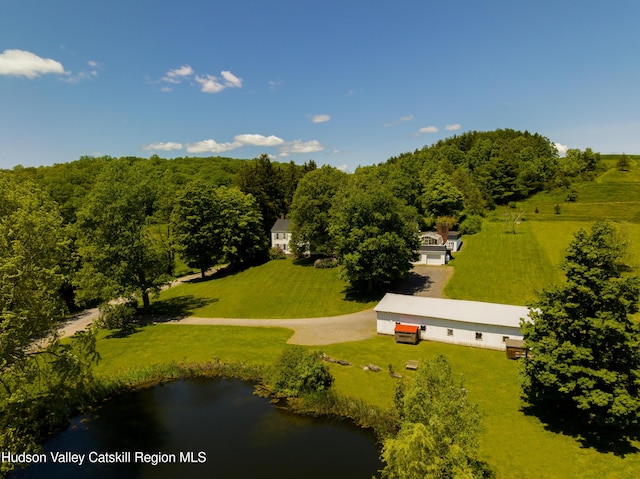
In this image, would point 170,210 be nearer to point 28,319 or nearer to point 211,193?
point 211,193

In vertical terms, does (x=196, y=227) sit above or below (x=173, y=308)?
above

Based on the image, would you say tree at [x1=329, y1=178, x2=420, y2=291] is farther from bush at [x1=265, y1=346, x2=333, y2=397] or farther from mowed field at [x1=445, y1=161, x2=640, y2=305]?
bush at [x1=265, y1=346, x2=333, y2=397]

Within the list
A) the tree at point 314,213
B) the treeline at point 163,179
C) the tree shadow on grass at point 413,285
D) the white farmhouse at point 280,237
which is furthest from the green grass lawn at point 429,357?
the white farmhouse at point 280,237

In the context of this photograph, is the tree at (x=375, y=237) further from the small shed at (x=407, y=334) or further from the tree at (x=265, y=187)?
the tree at (x=265, y=187)

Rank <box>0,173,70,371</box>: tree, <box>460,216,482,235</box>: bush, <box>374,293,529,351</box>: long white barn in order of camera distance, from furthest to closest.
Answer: <box>460,216,482,235</box>: bush, <box>374,293,529,351</box>: long white barn, <box>0,173,70,371</box>: tree

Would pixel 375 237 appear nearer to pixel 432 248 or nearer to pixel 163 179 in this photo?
pixel 432 248

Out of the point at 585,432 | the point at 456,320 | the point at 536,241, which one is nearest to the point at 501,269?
the point at 536,241

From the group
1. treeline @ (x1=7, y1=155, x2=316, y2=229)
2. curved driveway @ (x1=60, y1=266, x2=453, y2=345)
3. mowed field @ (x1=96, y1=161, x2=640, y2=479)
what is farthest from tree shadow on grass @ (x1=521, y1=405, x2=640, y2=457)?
treeline @ (x1=7, y1=155, x2=316, y2=229)
